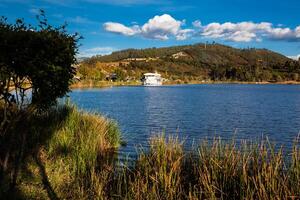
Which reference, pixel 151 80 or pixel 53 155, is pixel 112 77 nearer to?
pixel 151 80

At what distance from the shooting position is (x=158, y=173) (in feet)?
25.4

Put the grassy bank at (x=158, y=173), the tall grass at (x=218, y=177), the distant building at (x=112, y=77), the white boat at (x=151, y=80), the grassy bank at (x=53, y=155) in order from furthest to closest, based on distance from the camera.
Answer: the white boat at (x=151, y=80), the distant building at (x=112, y=77), the grassy bank at (x=53, y=155), the grassy bank at (x=158, y=173), the tall grass at (x=218, y=177)

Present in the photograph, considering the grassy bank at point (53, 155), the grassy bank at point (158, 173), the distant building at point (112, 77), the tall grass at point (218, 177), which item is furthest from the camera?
the distant building at point (112, 77)

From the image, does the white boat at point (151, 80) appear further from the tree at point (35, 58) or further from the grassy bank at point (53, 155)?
Result: the tree at point (35, 58)

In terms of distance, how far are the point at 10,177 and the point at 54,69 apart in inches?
96.6

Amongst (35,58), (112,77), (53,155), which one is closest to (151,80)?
(112,77)

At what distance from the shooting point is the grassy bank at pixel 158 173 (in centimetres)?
Result: 674

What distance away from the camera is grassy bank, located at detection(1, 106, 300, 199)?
6.74 m

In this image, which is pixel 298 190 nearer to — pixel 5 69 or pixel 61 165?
pixel 61 165

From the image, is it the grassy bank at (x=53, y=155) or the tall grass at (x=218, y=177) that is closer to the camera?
the tall grass at (x=218, y=177)

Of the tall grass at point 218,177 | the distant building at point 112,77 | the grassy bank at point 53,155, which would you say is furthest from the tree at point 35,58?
the distant building at point 112,77

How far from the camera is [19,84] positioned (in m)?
8.84

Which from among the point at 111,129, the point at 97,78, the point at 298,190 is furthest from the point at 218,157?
the point at 97,78

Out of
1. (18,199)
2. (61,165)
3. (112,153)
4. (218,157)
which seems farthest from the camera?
(112,153)
